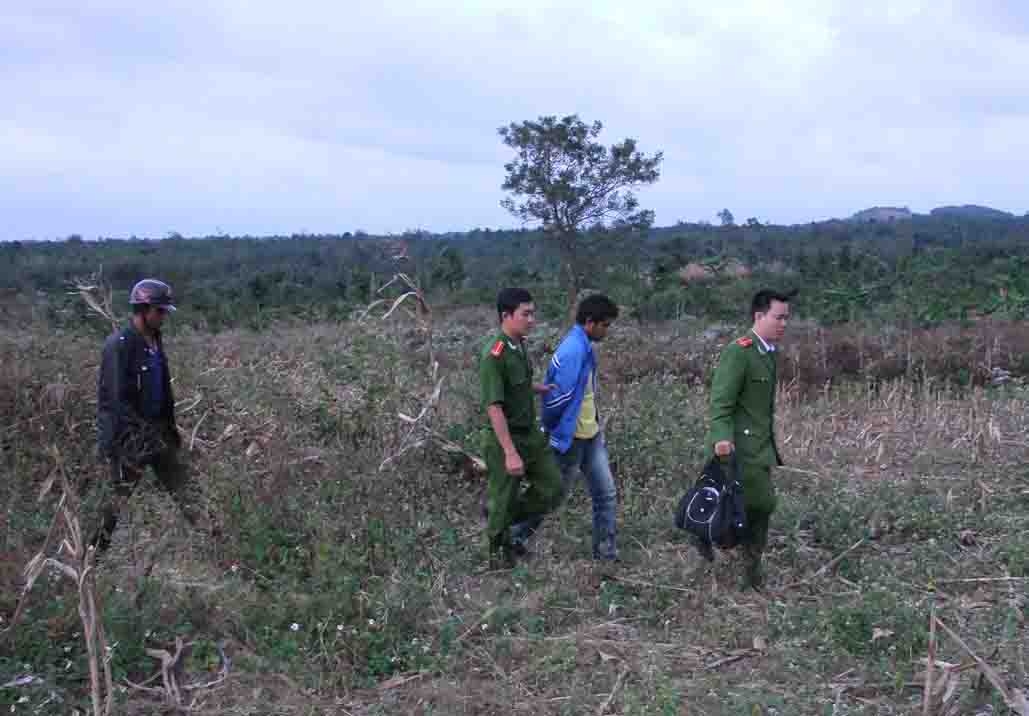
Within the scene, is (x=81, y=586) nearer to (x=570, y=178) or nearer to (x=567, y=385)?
(x=567, y=385)

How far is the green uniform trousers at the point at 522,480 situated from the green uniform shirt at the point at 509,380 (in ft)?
0.33

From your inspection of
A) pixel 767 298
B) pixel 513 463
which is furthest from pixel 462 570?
pixel 767 298

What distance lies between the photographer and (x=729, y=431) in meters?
5.62

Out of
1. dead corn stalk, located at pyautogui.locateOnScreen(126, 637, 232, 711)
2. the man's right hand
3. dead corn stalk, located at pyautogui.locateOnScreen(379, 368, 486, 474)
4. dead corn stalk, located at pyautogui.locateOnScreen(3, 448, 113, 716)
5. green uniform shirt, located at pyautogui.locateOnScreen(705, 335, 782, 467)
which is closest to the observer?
dead corn stalk, located at pyautogui.locateOnScreen(3, 448, 113, 716)

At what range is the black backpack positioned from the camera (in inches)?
222

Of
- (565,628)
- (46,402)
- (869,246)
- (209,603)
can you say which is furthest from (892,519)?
(869,246)

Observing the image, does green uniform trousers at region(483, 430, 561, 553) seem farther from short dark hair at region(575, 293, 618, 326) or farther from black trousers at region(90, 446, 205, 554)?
black trousers at region(90, 446, 205, 554)

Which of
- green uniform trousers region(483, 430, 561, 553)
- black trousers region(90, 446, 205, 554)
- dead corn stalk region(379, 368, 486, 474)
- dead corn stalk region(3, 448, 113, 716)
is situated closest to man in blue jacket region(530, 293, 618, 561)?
green uniform trousers region(483, 430, 561, 553)

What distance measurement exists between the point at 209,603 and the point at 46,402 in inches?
143

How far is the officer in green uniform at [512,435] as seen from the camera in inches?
230

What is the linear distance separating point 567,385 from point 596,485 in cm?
70

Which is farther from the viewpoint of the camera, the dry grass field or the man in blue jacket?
the man in blue jacket

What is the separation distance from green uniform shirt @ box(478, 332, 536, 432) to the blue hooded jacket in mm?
118

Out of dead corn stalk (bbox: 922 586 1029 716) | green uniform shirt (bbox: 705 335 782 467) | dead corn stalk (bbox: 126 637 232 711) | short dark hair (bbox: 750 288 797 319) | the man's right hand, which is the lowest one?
dead corn stalk (bbox: 126 637 232 711)
